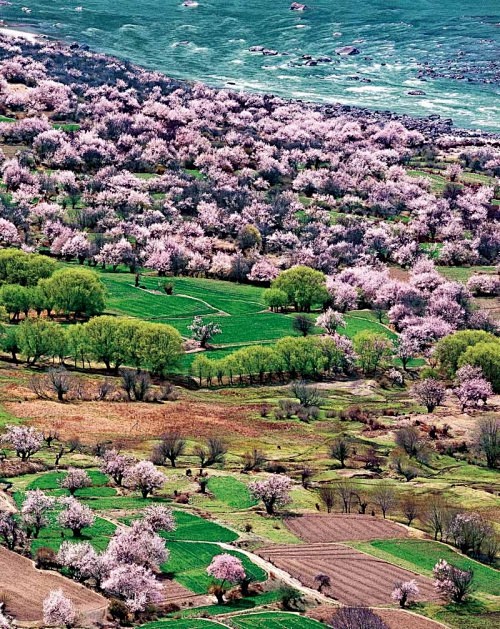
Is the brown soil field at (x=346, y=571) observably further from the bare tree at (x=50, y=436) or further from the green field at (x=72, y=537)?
the bare tree at (x=50, y=436)

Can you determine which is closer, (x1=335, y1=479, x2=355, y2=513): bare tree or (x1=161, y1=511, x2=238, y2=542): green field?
(x1=161, y1=511, x2=238, y2=542): green field

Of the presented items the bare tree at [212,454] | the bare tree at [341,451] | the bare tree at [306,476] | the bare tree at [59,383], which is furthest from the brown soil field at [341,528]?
the bare tree at [59,383]

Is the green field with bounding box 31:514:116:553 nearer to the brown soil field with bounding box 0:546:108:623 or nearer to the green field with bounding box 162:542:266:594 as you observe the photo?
the brown soil field with bounding box 0:546:108:623

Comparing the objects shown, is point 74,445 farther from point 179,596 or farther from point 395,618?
point 395,618

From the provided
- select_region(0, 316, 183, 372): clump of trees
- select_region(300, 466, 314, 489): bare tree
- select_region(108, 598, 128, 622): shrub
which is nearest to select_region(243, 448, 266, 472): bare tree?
select_region(300, 466, 314, 489): bare tree

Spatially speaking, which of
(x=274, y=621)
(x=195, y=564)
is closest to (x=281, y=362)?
(x=195, y=564)

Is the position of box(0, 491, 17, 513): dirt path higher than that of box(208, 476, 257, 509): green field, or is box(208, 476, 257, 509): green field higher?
box(0, 491, 17, 513): dirt path
